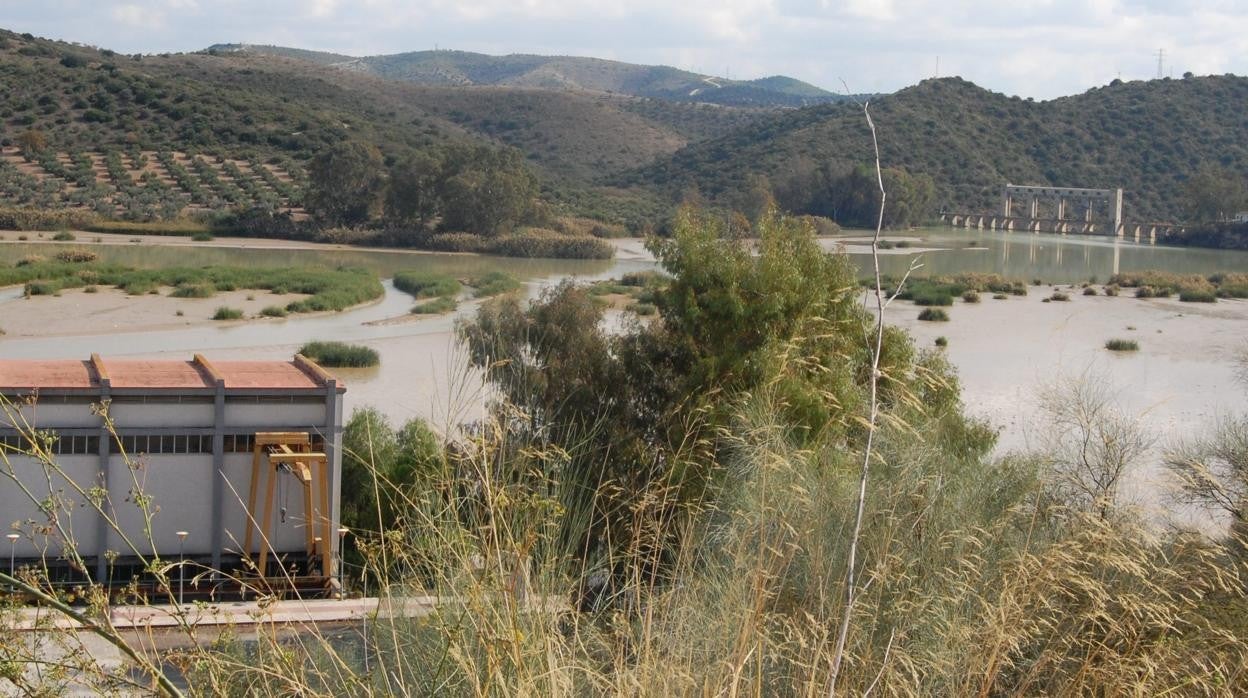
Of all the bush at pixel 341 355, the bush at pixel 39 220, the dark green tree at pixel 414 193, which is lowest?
the bush at pixel 341 355

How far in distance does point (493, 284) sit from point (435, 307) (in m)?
4.71

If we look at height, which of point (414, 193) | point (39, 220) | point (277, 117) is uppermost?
point (277, 117)

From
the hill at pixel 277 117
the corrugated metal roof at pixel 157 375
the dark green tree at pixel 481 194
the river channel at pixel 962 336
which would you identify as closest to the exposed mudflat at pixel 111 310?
the river channel at pixel 962 336

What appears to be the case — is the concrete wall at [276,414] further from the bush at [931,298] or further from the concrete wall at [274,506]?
the bush at [931,298]

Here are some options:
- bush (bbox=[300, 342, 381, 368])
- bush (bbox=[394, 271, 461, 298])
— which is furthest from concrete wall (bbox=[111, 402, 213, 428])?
bush (bbox=[394, 271, 461, 298])

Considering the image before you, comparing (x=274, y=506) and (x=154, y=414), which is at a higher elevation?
(x=154, y=414)

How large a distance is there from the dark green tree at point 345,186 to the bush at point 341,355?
30.2 m

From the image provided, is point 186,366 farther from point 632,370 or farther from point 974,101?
point 974,101

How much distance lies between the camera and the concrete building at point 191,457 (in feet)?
36.9

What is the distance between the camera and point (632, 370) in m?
15.8

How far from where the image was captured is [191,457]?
11.8 m

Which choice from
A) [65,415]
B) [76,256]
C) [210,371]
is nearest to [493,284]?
[76,256]

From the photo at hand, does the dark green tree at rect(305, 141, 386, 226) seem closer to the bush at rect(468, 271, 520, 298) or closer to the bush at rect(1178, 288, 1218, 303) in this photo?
the bush at rect(468, 271, 520, 298)

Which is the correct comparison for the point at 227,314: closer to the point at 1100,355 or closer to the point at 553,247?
the point at 1100,355
